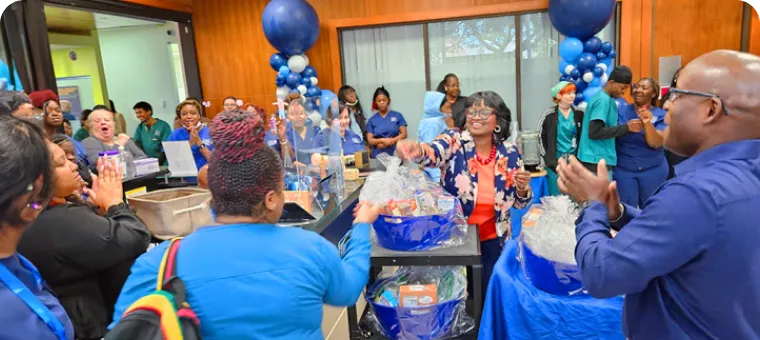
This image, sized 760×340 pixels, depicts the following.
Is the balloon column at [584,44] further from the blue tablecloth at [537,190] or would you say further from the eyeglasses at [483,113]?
the eyeglasses at [483,113]

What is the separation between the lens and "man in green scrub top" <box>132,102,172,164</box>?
5.14 meters

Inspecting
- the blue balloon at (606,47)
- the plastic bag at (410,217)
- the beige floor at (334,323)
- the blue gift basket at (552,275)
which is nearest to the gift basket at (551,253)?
the blue gift basket at (552,275)

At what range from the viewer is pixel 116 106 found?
26.9 ft

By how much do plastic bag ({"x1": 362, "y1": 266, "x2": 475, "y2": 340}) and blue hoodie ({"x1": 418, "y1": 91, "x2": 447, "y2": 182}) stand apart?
2.94 meters

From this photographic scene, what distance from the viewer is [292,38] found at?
5.41m

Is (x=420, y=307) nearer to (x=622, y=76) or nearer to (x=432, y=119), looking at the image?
(x=622, y=76)

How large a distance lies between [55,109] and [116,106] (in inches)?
208

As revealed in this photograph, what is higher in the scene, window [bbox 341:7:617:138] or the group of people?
window [bbox 341:7:617:138]

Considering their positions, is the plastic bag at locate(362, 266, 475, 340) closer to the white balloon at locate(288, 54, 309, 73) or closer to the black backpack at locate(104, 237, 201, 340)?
the black backpack at locate(104, 237, 201, 340)

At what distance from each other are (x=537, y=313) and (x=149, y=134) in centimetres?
478

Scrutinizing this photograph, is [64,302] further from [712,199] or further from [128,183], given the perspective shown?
[712,199]


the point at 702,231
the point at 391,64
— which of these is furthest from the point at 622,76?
the point at 702,231

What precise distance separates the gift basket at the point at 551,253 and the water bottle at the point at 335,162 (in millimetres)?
1006

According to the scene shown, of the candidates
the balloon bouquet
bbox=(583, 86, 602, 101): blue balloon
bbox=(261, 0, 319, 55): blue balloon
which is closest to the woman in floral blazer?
the balloon bouquet
